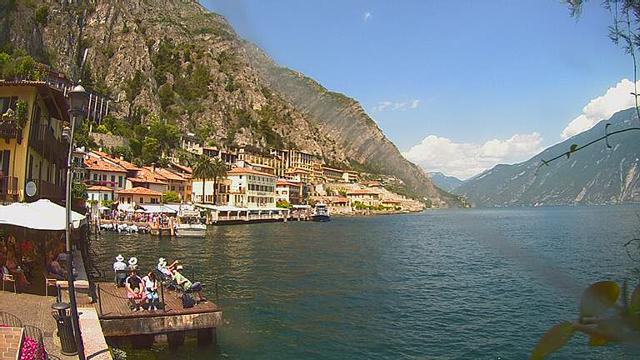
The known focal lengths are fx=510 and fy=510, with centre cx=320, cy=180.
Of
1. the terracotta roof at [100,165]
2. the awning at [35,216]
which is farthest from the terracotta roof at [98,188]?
the awning at [35,216]

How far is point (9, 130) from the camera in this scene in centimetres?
2328

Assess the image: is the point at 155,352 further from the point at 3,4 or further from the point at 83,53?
the point at 83,53

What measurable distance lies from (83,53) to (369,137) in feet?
491

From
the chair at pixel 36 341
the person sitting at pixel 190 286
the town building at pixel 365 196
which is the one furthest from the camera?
the town building at pixel 365 196

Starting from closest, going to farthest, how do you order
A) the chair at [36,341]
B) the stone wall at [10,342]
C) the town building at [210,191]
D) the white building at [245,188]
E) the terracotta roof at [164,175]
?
the stone wall at [10,342]
the chair at [36,341]
the terracotta roof at [164,175]
the town building at [210,191]
the white building at [245,188]

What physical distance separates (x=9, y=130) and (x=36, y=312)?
12.4 m

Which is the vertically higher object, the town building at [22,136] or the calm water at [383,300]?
the town building at [22,136]

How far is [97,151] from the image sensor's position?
285 feet

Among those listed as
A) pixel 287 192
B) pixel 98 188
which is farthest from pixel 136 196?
pixel 287 192

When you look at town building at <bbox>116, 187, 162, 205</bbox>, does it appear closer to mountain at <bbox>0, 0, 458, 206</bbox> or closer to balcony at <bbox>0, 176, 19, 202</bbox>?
mountain at <bbox>0, 0, 458, 206</bbox>

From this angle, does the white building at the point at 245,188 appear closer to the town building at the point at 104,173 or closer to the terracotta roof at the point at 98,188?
the town building at the point at 104,173

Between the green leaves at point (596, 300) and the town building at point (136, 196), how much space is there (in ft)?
→ 265

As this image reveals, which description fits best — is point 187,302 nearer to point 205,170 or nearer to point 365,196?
point 205,170

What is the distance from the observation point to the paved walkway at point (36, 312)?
39.0ft
